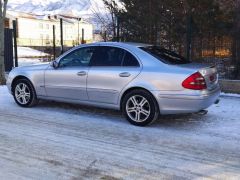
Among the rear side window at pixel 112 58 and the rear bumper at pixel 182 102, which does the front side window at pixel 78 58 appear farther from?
the rear bumper at pixel 182 102

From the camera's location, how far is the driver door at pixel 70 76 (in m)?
8.12

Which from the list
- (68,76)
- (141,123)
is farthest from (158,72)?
(68,76)

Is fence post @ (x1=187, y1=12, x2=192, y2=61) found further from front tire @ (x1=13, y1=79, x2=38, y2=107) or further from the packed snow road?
front tire @ (x1=13, y1=79, x2=38, y2=107)

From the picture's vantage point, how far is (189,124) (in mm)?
7594

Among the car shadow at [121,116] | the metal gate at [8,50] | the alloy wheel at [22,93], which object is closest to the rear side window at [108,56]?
the car shadow at [121,116]

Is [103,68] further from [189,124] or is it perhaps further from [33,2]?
[33,2]

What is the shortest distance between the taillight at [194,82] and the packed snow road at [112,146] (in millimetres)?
776

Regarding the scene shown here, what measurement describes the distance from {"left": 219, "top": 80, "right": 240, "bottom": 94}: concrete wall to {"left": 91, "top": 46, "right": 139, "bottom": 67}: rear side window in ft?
15.3

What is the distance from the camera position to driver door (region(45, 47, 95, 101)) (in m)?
Result: 8.12

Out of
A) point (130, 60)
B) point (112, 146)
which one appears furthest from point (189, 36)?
point (112, 146)

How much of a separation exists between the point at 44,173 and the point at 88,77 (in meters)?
3.25

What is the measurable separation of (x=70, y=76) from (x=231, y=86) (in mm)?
5166

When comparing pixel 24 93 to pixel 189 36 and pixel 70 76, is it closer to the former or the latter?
pixel 70 76

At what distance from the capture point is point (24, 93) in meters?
9.13
